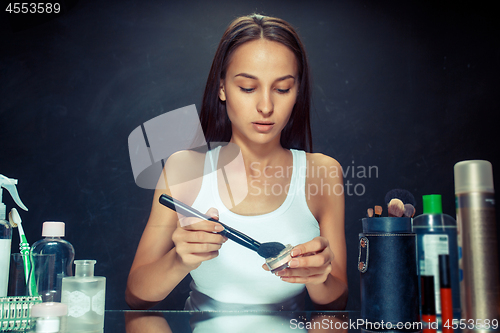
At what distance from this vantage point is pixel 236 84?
870mm

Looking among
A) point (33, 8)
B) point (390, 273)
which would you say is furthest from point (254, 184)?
point (33, 8)

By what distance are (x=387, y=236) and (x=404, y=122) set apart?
560 millimetres

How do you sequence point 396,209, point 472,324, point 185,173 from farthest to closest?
point 185,173 < point 396,209 < point 472,324

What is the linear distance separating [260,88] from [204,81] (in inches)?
8.4

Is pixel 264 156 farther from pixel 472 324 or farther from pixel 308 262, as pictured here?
pixel 472 324

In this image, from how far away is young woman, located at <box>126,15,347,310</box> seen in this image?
85cm

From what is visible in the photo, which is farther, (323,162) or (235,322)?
(323,162)

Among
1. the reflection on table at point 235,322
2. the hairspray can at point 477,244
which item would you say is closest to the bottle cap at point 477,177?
the hairspray can at point 477,244

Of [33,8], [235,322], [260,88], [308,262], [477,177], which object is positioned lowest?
[235,322]

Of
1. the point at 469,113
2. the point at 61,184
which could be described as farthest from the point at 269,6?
the point at 61,184

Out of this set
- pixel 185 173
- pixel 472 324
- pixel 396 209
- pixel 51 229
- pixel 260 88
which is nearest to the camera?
pixel 472 324

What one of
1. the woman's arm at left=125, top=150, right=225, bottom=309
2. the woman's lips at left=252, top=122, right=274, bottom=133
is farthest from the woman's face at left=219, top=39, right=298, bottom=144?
the woman's arm at left=125, top=150, right=225, bottom=309

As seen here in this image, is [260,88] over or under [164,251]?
over

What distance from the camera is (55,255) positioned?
73 centimetres
